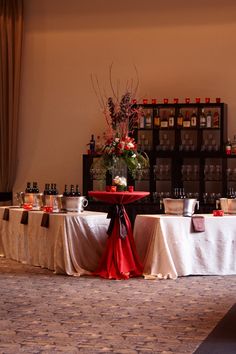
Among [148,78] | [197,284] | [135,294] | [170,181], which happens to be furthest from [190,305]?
[148,78]

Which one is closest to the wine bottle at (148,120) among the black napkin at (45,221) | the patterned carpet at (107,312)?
the black napkin at (45,221)

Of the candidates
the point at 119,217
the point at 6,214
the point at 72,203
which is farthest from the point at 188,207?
the point at 6,214

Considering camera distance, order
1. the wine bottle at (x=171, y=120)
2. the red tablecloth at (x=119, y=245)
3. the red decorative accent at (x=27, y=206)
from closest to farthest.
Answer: the red tablecloth at (x=119, y=245) < the red decorative accent at (x=27, y=206) < the wine bottle at (x=171, y=120)

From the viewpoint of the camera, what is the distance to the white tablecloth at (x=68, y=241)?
8.23 meters

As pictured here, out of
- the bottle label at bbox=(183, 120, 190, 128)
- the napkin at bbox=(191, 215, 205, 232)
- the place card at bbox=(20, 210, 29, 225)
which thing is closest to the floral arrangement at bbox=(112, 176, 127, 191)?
the napkin at bbox=(191, 215, 205, 232)

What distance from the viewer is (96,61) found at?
12492 millimetres

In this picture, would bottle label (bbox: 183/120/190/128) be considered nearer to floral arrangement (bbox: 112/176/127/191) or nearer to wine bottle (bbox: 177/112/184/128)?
wine bottle (bbox: 177/112/184/128)

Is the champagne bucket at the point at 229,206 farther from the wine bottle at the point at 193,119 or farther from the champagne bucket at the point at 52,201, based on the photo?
the wine bottle at the point at 193,119

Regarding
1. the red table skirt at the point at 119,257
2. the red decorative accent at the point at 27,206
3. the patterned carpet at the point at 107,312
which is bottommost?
the patterned carpet at the point at 107,312

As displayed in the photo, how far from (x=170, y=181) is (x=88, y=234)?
355cm

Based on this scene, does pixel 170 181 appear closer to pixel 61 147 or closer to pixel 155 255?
pixel 61 147

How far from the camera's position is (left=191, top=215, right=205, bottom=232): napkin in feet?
26.6

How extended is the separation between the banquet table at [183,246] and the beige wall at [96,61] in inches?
149

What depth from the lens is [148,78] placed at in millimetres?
12227
